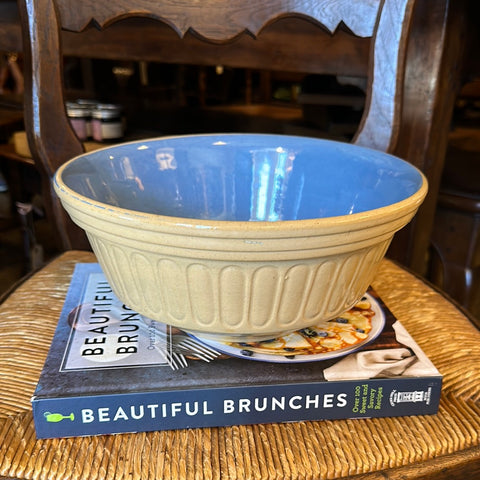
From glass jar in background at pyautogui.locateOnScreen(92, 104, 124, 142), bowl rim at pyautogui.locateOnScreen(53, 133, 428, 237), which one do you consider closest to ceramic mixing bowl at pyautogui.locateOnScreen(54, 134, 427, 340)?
bowl rim at pyautogui.locateOnScreen(53, 133, 428, 237)

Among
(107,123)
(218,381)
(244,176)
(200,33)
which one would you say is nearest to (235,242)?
(218,381)

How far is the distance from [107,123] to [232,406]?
1.28 metres

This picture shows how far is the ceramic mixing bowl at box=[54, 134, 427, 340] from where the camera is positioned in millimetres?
298

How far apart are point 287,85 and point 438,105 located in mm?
2874

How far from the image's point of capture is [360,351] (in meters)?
0.39

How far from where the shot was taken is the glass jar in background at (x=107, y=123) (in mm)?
1502

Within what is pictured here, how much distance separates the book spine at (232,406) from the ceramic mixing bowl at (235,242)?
45mm

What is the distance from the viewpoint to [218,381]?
1.18 ft

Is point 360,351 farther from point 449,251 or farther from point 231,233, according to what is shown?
point 449,251

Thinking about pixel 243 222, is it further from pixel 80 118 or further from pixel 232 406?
pixel 80 118

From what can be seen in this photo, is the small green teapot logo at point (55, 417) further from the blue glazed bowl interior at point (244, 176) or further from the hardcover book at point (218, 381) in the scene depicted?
the blue glazed bowl interior at point (244, 176)

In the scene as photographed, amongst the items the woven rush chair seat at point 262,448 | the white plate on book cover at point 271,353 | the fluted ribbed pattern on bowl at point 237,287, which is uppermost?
the fluted ribbed pattern on bowl at point 237,287

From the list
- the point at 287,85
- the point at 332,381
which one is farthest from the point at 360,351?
the point at 287,85

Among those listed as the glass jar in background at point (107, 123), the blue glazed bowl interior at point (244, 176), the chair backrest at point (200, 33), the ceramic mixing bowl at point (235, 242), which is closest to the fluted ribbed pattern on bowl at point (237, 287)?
the ceramic mixing bowl at point (235, 242)
